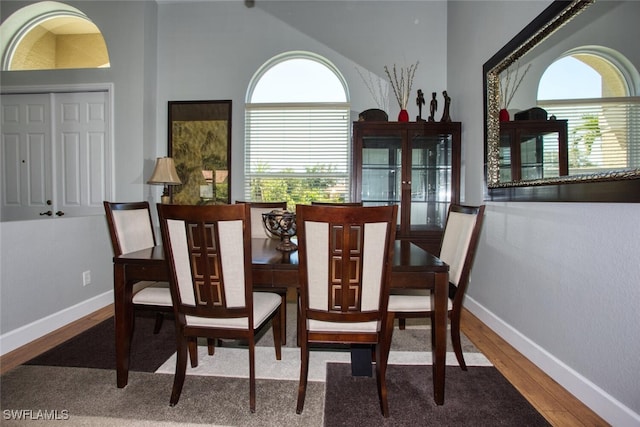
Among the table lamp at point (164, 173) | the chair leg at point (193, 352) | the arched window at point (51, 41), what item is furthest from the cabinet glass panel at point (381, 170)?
the arched window at point (51, 41)

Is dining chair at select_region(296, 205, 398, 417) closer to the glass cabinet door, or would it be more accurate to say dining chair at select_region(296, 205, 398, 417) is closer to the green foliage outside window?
the glass cabinet door

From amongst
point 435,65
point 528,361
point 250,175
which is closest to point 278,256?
point 528,361

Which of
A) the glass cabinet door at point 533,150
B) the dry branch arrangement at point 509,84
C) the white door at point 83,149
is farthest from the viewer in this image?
the white door at point 83,149

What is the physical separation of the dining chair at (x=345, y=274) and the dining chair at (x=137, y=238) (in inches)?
36.3

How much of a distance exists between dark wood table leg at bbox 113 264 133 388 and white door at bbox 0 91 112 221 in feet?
8.09

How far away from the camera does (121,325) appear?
177cm

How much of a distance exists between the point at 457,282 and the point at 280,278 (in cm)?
104

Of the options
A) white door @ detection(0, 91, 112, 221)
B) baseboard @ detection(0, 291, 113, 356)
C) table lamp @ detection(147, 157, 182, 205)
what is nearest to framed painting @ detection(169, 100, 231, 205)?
table lamp @ detection(147, 157, 182, 205)

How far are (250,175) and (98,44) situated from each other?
95.7 inches

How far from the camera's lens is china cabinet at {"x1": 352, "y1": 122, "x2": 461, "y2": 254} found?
3363mm

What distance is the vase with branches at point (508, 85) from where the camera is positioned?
2307 mm

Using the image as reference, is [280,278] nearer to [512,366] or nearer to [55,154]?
[512,366]

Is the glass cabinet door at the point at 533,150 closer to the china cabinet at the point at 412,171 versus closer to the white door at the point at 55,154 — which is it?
the china cabinet at the point at 412,171

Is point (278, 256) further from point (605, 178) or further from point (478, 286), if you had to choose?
point (478, 286)
